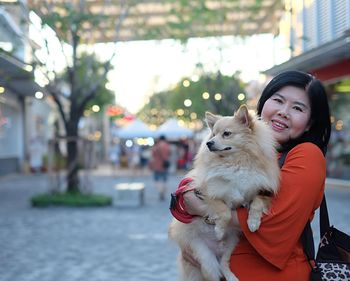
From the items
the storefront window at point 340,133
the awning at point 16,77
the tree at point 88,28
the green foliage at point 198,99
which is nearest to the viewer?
the awning at point 16,77

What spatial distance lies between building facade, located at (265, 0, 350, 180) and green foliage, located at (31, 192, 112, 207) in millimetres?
5987

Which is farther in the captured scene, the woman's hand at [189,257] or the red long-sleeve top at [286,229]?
the woman's hand at [189,257]

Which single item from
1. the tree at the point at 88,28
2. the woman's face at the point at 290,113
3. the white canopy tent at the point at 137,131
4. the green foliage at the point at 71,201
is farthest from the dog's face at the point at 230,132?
the white canopy tent at the point at 137,131

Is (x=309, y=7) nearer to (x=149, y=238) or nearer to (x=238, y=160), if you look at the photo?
(x=149, y=238)

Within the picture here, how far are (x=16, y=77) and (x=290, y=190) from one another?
20.7 meters

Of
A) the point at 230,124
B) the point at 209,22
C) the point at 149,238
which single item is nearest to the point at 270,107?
the point at 230,124

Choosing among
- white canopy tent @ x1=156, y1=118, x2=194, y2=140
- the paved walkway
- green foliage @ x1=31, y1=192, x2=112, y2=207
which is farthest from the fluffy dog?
white canopy tent @ x1=156, y1=118, x2=194, y2=140

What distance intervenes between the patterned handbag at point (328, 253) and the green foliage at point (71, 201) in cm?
1282

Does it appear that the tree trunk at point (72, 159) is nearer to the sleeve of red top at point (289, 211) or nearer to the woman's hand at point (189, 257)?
the woman's hand at point (189, 257)

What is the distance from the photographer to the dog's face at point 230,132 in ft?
8.82

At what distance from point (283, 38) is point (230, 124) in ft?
42.2

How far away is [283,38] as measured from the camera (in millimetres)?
15062

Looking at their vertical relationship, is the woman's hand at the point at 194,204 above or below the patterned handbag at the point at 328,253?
above

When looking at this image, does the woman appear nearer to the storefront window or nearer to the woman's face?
the woman's face
